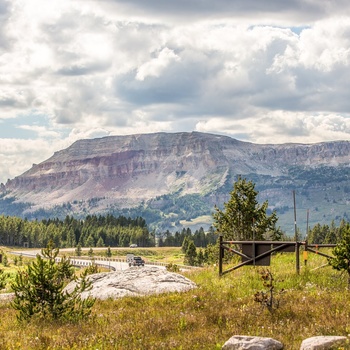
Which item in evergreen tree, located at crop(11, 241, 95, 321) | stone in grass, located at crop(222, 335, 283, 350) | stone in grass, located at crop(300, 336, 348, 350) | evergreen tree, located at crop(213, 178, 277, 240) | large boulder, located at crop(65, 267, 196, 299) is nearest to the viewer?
stone in grass, located at crop(300, 336, 348, 350)

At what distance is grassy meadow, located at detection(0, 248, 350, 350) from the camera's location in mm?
13258

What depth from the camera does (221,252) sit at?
24.5 meters

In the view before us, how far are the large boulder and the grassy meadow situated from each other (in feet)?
3.82

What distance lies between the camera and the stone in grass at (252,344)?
11580 millimetres

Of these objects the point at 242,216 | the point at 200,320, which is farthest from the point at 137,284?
the point at 242,216

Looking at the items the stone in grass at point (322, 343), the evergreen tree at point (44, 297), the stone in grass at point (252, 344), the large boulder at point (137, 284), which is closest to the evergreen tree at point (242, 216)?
the large boulder at point (137, 284)

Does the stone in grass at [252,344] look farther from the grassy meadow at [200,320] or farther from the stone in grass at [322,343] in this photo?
the stone in grass at [322,343]

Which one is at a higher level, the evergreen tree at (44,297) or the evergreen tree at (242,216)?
the evergreen tree at (242,216)

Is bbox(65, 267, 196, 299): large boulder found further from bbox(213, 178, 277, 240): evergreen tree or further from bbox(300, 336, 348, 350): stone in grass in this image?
bbox(213, 178, 277, 240): evergreen tree

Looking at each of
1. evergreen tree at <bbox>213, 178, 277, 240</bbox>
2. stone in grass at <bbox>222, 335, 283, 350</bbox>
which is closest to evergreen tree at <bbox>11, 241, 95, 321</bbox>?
stone in grass at <bbox>222, 335, 283, 350</bbox>

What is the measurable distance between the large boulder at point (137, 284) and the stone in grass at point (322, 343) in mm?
10374

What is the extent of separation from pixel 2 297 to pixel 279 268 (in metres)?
13.0

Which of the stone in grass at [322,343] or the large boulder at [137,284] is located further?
the large boulder at [137,284]

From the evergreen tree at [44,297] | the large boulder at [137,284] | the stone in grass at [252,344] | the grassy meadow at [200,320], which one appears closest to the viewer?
the stone in grass at [252,344]
